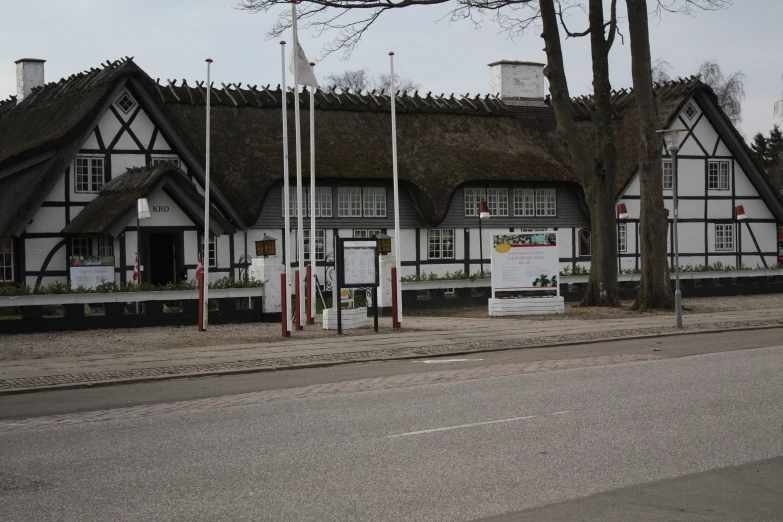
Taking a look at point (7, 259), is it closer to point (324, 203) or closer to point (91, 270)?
point (91, 270)

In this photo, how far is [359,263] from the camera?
70.0 ft

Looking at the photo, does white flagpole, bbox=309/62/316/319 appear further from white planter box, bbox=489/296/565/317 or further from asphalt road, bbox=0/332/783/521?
asphalt road, bbox=0/332/783/521

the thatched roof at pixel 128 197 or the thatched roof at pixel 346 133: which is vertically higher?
the thatched roof at pixel 346 133

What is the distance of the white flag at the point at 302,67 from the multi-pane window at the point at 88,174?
512 inches

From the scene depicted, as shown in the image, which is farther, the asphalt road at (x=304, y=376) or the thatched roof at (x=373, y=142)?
the thatched roof at (x=373, y=142)

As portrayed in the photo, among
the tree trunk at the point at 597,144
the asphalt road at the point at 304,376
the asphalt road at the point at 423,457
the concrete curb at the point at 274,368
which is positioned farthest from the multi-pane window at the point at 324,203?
the asphalt road at the point at 423,457

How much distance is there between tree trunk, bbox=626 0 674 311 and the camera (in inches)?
1022

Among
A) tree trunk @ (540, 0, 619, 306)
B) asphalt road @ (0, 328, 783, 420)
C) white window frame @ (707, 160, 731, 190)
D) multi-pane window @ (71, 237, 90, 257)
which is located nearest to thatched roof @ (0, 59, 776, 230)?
multi-pane window @ (71, 237, 90, 257)

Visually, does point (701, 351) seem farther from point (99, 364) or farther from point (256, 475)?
point (256, 475)

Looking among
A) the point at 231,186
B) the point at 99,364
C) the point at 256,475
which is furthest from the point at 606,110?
the point at 256,475

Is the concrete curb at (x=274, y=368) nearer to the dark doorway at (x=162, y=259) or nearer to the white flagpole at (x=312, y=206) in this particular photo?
the white flagpole at (x=312, y=206)

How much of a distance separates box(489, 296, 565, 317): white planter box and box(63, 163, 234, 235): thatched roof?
10150 mm

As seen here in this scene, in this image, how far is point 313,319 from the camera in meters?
24.1

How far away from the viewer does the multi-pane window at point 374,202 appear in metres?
38.3
